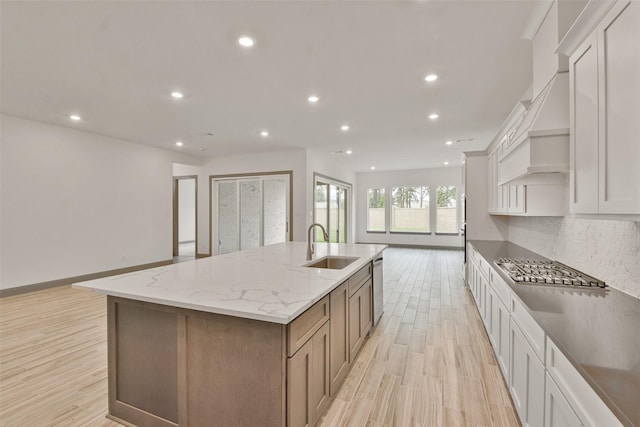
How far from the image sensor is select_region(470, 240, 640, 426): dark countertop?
0.83m

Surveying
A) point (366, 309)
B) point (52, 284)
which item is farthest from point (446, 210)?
point (52, 284)

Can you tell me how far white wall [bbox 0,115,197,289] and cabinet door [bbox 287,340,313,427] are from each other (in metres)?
5.38

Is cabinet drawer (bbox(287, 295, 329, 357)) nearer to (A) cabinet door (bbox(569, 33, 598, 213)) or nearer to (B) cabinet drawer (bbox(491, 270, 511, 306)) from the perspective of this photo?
(B) cabinet drawer (bbox(491, 270, 511, 306))

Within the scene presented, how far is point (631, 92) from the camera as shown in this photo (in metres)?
1.10

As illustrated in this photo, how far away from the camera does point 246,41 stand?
245 centimetres

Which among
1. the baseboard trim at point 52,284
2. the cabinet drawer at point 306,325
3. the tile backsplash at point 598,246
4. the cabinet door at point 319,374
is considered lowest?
the baseboard trim at point 52,284

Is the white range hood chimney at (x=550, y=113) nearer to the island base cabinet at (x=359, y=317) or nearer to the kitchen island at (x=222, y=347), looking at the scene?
the kitchen island at (x=222, y=347)

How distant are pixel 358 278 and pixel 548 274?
1.42 metres

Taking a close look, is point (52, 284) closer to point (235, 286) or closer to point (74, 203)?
point (74, 203)

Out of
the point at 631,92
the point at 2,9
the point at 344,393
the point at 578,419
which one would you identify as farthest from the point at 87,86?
the point at 578,419

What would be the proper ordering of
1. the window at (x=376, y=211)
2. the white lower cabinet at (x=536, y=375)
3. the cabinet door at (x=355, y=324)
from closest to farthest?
the white lower cabinet at (x=536, y=375) < the cabinet door at (x=355, y=324) < the window at (x=376, y=211)

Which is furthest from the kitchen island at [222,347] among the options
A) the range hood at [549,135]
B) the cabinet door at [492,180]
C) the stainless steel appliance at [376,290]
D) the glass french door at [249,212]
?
the glass french door at [249,212]

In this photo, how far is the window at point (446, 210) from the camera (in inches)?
369

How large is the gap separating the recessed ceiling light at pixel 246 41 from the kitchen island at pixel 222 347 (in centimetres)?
194
